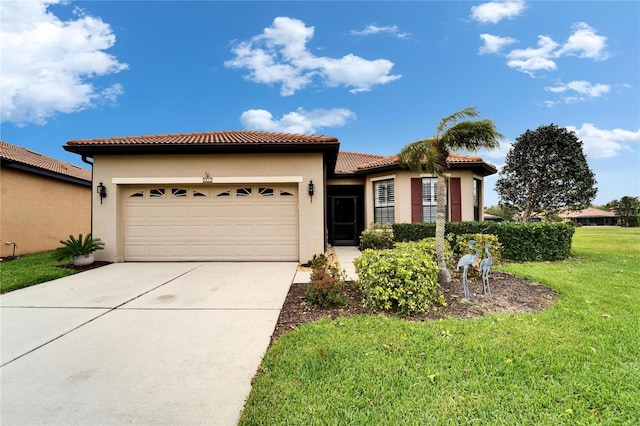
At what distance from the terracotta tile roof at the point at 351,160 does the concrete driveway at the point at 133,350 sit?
335 inches

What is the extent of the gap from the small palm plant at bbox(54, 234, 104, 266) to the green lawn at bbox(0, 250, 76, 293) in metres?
0.39

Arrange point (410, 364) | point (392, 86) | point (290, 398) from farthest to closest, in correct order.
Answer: point (392, 86)
point (410, 364)
point (290, 398)

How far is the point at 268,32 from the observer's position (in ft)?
34.9

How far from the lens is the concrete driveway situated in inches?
91.3

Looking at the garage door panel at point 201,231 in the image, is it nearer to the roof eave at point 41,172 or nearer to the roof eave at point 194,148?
the roof eave at point 194,148

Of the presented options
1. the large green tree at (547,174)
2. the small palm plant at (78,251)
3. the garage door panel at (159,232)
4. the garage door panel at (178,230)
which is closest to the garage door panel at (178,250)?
the garage door panel at (178,230)

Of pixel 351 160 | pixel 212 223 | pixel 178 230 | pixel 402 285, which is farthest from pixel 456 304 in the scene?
pixel 351 160

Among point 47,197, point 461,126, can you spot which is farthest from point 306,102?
point 47,197

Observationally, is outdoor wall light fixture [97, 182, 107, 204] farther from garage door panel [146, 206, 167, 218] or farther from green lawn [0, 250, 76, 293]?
green lawn [0, 250, 76, 293]

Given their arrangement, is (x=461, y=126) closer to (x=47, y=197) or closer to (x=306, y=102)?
(x=306, y=102)

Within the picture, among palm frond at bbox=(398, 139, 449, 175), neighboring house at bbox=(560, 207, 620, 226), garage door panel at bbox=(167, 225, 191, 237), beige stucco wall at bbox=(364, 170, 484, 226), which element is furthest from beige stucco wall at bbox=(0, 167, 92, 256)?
neighboring house at bbox=(560, 207, 620, 226)

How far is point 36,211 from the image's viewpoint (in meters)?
11.3

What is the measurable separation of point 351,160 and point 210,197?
31.1 feet

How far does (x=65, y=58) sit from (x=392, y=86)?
12727 mm
